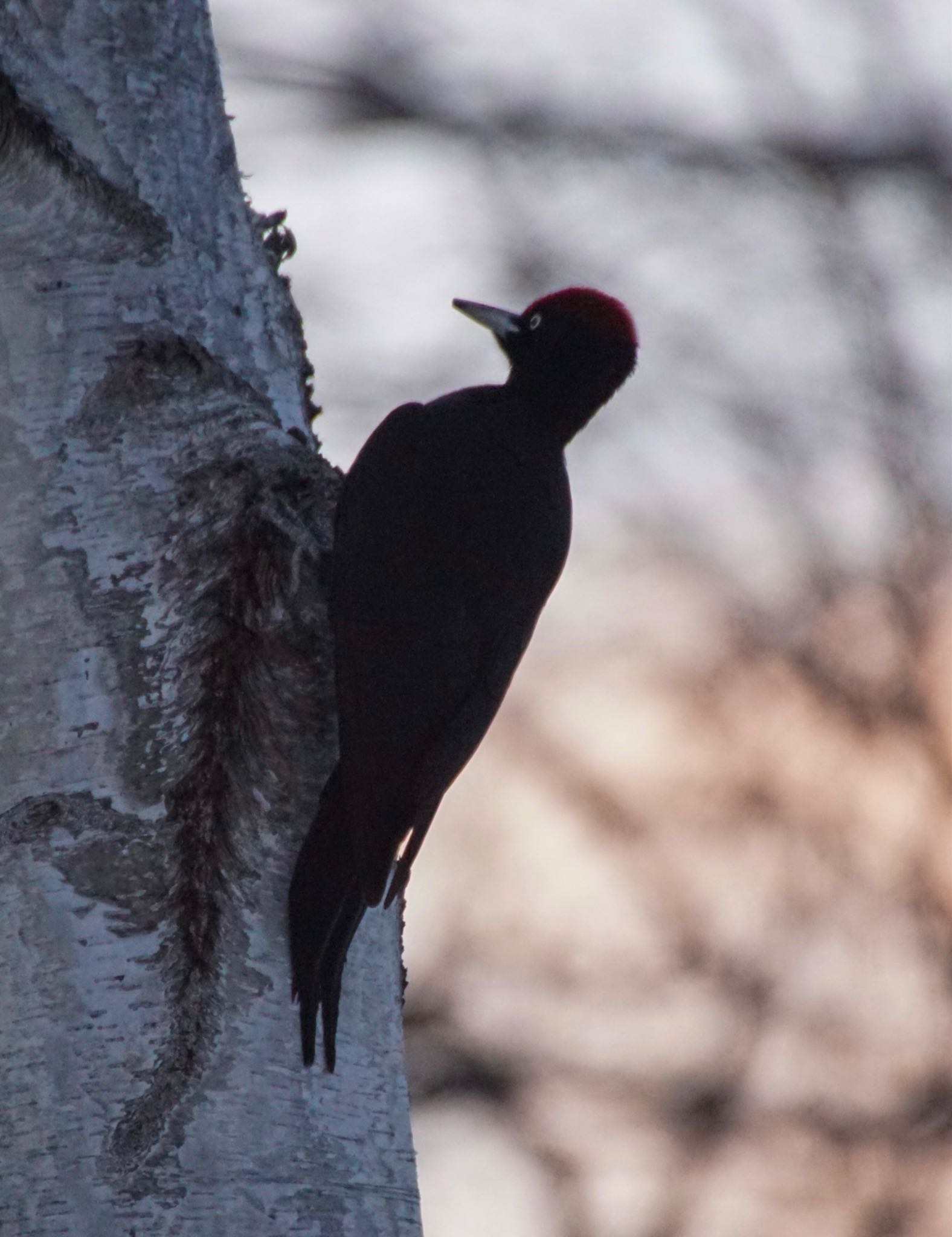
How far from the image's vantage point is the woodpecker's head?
3420 millimetres

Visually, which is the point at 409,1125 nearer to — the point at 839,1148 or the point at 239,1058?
the point at 239,1058

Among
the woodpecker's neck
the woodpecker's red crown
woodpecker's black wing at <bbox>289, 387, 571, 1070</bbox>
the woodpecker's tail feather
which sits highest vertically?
the woodpecker's red crown

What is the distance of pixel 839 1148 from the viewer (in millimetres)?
5699

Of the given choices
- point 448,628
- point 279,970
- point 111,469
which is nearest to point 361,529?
point 448,628

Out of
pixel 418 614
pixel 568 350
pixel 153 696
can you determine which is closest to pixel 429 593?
pixel 418 614

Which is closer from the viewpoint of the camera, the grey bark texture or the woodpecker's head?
→ the grey bark texture

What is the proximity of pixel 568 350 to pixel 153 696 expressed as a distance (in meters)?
1.60

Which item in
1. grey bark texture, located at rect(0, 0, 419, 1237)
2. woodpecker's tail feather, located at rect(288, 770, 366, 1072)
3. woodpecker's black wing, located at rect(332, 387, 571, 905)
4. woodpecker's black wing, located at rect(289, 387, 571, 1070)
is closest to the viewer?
grey bark texture, located at rect(0, 0, 419, 1237)

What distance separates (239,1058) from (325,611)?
2.15 feet

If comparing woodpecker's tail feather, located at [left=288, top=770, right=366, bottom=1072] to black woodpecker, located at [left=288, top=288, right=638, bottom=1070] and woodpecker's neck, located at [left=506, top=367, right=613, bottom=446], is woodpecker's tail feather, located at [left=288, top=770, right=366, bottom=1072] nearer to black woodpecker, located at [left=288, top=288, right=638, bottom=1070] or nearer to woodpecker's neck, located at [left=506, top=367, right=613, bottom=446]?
black woodpecker, located at [left=288, top=288, right=638, bottom=1070]

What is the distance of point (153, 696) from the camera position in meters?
2.12

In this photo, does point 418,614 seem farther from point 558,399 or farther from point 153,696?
point 558,399

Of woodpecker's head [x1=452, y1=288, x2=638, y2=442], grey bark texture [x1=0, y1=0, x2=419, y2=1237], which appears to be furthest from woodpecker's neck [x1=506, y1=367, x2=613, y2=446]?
grey bark texture [x1=0, y1=0, x2=419, y2=1237]

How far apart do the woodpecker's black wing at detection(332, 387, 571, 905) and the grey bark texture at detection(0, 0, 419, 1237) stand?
0.27 ft
